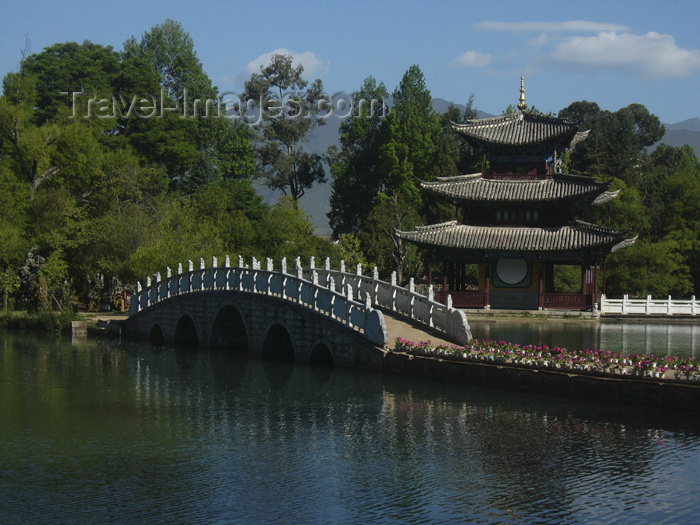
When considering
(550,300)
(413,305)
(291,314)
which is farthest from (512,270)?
(291,314)

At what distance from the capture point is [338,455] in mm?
18703

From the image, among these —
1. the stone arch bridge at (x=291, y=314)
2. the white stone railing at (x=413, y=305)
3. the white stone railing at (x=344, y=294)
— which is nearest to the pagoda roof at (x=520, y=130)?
the white stone railing at (x=344, y=294)

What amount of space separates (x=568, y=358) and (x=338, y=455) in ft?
25.1

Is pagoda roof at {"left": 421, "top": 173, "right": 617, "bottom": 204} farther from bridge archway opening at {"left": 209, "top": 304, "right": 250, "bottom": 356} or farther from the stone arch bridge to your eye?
bridge archway opening at {"left": 209, "top": 304, "right": 250, "bottom": 356}

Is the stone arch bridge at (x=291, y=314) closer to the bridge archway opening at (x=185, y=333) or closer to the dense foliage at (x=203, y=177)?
the bridge archway opening at (x=185, y=333)

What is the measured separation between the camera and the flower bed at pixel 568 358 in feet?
71.2

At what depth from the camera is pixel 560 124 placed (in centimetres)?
5031

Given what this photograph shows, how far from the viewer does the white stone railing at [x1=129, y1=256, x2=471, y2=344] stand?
28250mm

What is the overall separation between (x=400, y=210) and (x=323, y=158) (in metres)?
23.4

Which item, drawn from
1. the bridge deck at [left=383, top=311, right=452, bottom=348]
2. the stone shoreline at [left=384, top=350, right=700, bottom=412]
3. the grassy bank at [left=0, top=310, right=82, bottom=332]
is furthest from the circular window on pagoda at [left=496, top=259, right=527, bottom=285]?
the stone shoreline at [left=384, top=350, right=700, bottom=412]

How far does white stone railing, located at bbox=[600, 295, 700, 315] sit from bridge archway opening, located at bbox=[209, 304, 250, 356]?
65.5 feet

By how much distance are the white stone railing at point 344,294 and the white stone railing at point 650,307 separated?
18.1 metres

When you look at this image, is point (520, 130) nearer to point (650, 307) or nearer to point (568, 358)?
point (650, 307)

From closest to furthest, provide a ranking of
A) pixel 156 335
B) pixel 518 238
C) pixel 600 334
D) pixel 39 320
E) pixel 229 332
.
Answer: pixel 229 332
pixel 600 334
pixel 156 335
pixel 39 320
pixel 518 238
